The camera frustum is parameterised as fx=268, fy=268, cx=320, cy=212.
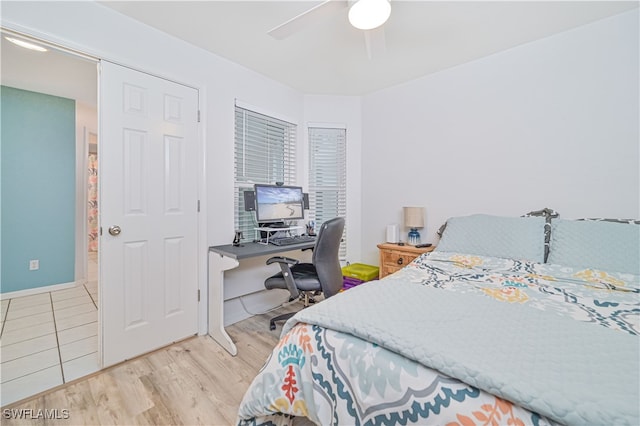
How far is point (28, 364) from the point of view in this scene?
185cm

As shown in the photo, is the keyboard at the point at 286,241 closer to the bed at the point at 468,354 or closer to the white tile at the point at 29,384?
the bed at the point at 468,354

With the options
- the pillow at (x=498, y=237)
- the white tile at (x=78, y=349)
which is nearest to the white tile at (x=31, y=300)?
the white tile at (x=78, y=349)

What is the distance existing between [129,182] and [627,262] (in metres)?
3.20

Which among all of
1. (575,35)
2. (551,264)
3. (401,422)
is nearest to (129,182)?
(401,422)

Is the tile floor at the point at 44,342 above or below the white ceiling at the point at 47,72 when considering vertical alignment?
below

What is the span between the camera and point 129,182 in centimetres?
194

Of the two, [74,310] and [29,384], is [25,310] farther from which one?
[29,384]

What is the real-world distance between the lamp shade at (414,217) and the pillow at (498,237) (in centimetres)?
48

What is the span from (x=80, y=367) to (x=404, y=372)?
2237mm

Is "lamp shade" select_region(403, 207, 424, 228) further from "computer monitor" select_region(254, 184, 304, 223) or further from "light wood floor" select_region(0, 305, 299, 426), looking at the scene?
"light wood floor" select_region(0, 305, 299, 426)

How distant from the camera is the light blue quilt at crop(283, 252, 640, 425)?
0.61 m

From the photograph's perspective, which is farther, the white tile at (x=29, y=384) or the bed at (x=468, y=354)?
the white tile at (x=29, y=384)

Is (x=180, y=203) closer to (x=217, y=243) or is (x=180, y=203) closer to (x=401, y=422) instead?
(x=217, y=243)

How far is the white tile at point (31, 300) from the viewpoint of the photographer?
2881 millimetres
